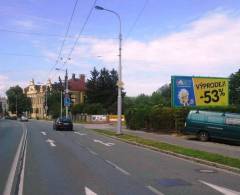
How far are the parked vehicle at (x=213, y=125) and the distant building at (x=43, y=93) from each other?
99406 millimetres

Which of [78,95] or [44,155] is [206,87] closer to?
[44,155]

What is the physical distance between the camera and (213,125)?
29.9m

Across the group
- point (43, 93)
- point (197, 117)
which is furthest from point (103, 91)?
point (197, 117)

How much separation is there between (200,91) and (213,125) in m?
13.4

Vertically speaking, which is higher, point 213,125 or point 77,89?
point 77,89

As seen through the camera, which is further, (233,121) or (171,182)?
(233,121)

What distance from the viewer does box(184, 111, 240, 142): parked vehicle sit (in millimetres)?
28469

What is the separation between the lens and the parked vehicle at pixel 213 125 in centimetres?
2847

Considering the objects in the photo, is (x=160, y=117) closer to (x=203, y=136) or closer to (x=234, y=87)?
(x=203, y=136)

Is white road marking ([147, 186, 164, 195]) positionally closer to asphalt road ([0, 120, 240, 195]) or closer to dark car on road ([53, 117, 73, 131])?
asphalt road ([0, 120, 240, 195])

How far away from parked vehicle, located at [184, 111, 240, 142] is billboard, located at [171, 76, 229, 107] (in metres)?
10.5

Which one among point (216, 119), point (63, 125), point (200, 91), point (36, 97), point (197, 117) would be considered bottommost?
point (63, 125)

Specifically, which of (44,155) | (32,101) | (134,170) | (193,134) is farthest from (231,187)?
(32,101)

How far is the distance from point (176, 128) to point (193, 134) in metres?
6.04
